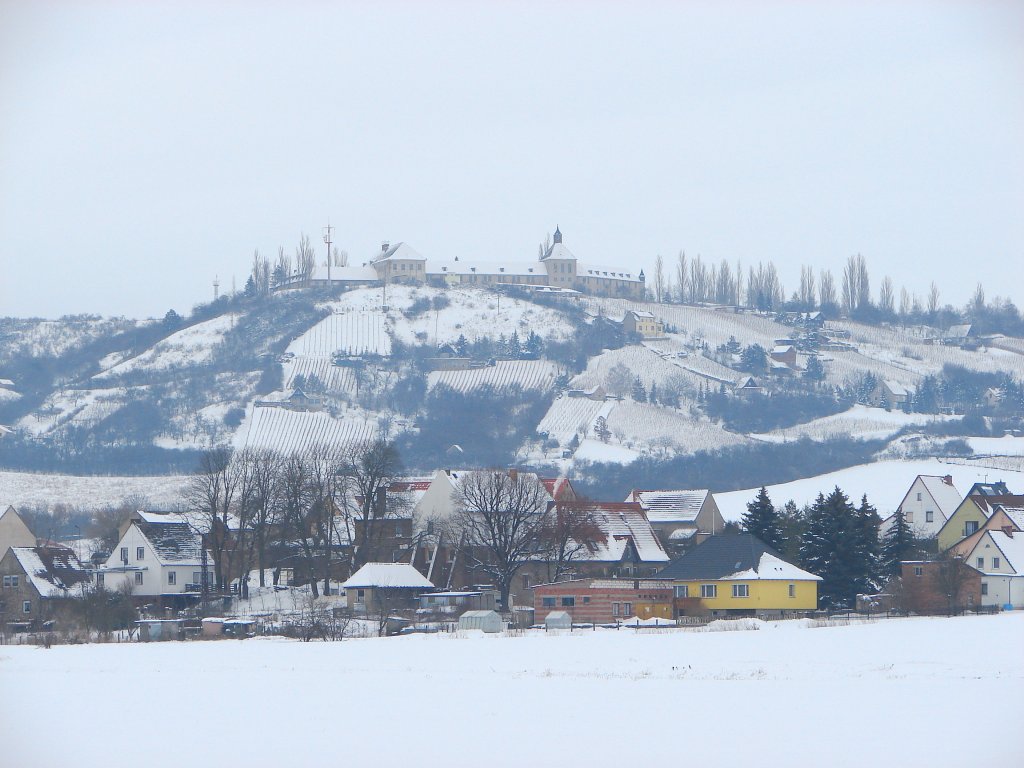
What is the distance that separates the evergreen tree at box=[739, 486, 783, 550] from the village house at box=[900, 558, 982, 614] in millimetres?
5974

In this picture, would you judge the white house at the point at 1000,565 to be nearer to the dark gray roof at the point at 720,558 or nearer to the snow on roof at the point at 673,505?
the dark gray roof at the point at 720,558

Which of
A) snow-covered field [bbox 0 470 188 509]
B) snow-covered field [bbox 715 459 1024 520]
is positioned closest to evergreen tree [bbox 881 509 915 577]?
snow-covered field [bbox 715 459 1024 520]

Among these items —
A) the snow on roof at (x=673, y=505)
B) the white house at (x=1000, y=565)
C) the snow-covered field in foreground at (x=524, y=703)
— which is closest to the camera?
the snow-covered field in foreground at (x=524, y=703)

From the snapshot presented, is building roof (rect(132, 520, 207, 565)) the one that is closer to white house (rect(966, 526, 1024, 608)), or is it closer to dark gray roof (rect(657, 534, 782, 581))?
dark gray roof (rect(657, 534, 782, 581))

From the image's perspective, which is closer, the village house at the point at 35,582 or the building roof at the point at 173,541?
the village house at the point at 35,582

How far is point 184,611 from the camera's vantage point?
6412cm

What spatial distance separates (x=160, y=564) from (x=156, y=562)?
0.69 feet

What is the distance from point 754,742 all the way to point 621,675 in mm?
9510

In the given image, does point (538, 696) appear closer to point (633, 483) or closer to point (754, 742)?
point (754, 742)

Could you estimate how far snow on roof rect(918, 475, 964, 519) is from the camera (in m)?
87.2

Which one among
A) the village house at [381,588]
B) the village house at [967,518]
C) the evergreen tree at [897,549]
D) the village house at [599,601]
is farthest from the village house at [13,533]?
the village house at [967,518]

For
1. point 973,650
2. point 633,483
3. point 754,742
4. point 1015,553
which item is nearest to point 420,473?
point 633,483

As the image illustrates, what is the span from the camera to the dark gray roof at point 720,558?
60719mm

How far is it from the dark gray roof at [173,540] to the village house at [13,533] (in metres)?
11.3
